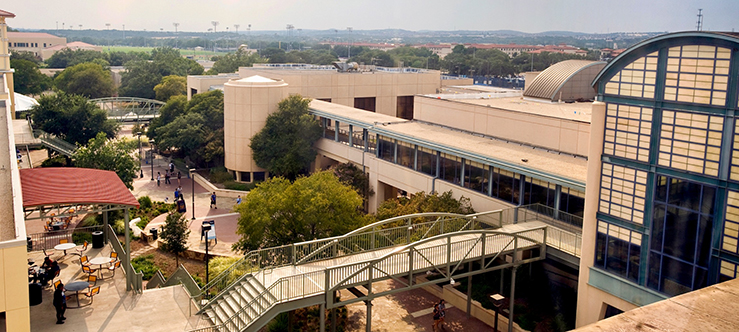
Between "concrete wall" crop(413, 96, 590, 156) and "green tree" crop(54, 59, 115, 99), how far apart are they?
7712 centimetres

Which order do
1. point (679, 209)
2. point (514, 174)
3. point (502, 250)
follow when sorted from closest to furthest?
1. point (679, 209)
2. point (502, 250)
3. point (514, 174)

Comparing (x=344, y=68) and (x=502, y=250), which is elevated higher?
(x=344, y=68)

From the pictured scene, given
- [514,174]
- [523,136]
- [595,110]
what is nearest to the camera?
[595,110]

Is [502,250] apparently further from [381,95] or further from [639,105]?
[381,95]

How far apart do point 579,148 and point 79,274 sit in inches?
874

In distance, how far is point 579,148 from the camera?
1207 inches

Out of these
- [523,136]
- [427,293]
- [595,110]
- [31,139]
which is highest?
[595,110]

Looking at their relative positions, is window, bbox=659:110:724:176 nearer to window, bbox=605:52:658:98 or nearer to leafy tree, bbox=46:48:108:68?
window, bbox=605:52:658:98

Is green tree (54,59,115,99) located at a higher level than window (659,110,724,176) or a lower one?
lower

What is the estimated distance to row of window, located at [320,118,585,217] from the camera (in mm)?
26656

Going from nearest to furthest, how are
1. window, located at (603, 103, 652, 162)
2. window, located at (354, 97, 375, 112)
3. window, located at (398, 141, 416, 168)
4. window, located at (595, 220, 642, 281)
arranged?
1. window, located at (603, 103, 652, 162)
2. window, located at (595, 220, 642, 281)
3. window, located at (398, 141, 416, 168)
4. window, located at (354, 97, 375, 112)

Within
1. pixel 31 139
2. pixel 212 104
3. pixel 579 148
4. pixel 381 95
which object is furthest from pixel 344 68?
pixel 579 148

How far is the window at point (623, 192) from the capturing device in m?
20.8

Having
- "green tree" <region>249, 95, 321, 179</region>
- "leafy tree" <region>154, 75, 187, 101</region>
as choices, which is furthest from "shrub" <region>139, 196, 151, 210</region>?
"leafy tree" <region>154, 75, 187, 101</region>
